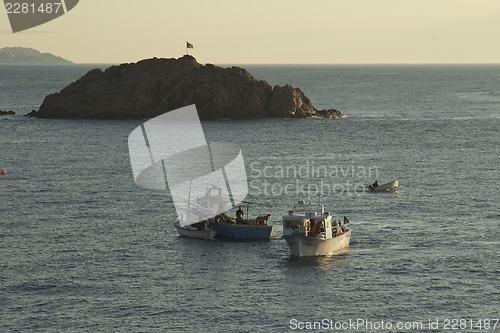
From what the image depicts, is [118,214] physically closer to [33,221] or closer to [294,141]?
[33,221]

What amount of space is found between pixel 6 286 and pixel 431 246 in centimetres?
3469

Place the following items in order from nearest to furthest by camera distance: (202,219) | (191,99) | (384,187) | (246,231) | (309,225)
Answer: (309,225)
(246,231)
(202,219)
(384,187)
(191,99)

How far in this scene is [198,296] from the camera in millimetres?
66062

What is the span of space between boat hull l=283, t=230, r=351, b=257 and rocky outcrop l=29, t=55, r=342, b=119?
112m

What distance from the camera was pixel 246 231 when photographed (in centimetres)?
8294

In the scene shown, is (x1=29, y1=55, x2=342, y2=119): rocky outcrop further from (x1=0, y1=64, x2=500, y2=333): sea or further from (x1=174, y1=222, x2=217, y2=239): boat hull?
(x1=174, y1=222, x2=217, y2=239): boat hull

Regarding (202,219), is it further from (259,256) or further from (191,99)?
(191,99)

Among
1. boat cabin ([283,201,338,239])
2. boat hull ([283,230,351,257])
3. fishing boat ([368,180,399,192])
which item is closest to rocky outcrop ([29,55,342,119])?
fishing boat ([368,180,399,192])

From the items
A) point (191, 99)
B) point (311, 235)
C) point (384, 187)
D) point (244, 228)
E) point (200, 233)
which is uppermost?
point (191, 99)

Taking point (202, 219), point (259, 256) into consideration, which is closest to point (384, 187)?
point (202, 219)

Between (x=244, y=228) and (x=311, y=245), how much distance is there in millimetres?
8495

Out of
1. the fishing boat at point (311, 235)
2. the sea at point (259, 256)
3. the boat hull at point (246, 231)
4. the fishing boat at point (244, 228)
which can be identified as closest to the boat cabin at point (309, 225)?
the fishing boat at point (311, 235)

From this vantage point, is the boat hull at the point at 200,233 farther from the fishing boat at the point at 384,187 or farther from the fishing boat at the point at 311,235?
the fishing boat at the point at 384,187

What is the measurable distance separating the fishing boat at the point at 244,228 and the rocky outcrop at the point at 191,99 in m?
105
